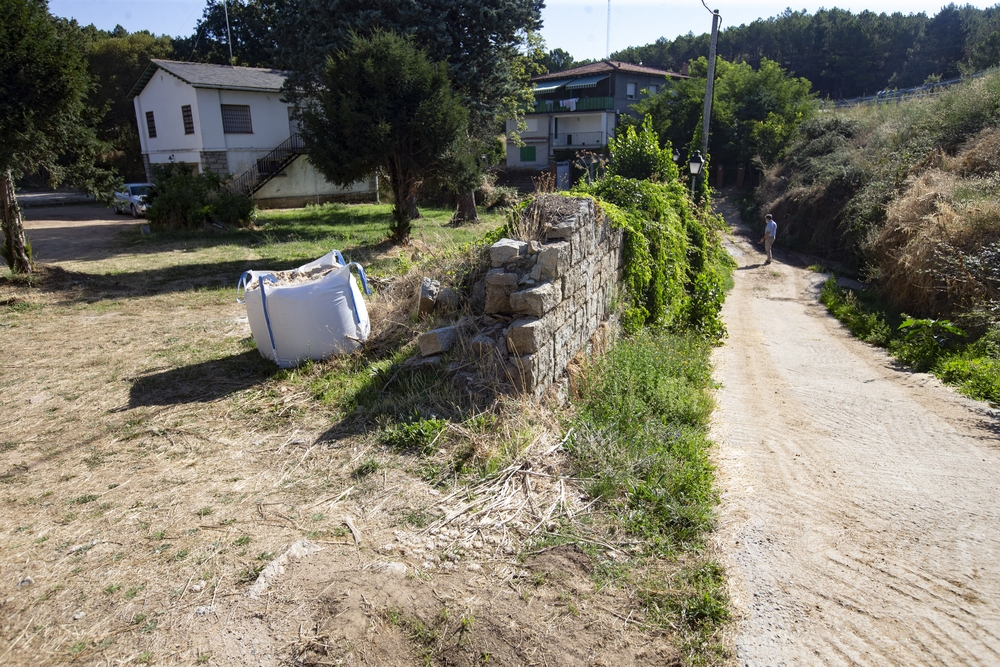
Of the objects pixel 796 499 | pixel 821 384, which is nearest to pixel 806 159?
pixel 821 384

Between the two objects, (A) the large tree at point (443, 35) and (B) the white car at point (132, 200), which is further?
(B) the white car at point (132, 200)

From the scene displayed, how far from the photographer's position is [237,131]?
26.4 metres

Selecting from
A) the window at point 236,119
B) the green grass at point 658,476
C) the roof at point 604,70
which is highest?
the roof at point 604,70

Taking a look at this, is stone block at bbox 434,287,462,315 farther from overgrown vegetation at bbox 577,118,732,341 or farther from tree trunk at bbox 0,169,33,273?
tree trunk at bbox 0,169,33,273

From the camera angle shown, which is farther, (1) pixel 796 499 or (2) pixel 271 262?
(2) pixel 271 262

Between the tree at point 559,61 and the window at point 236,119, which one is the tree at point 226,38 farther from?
the tree at point 559,61

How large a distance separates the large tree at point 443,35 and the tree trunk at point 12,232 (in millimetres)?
8527

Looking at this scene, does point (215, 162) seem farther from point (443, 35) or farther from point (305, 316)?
point (305, 316)

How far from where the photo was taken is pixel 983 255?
10.2m

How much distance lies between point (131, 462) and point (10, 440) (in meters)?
1.34

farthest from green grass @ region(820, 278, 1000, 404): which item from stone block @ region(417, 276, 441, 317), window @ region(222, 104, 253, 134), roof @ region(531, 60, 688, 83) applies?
roof @ region(531, 60, 688, 83)

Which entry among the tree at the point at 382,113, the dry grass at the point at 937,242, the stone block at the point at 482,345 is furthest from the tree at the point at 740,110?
the stone block at the point at 482,345

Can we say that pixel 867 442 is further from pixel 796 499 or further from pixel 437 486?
pixel 437 486

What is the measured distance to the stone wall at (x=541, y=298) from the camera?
17.9 feet
